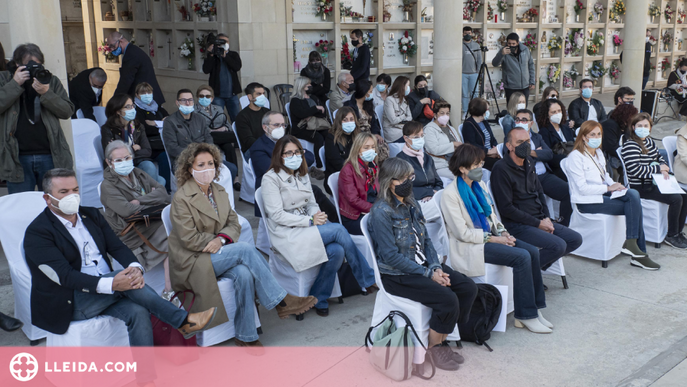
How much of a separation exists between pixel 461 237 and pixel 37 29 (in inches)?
145

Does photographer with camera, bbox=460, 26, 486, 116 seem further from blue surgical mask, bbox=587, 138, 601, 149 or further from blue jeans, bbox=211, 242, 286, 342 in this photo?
blue jeans, bbox=211, 242, 286, 342

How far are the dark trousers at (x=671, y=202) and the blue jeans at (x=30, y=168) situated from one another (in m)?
4.96

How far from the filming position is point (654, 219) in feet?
19.1

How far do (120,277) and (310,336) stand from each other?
1260mm

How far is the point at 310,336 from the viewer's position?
400 centimetres

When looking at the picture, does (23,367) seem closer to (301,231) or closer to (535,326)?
(301,231)

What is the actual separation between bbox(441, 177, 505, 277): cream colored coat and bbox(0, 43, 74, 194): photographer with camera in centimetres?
276

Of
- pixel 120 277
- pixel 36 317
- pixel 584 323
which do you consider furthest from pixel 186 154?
pixel 584 323

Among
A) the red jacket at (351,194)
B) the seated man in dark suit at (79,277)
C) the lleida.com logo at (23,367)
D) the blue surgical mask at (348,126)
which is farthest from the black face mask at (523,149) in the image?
the lleida.com logo at (23,367)

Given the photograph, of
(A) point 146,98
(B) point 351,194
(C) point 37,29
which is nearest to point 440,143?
(B) point 351,194

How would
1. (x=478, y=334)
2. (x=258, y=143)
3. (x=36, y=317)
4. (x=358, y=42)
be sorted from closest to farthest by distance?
1. (x=36, y=317)
2. (x=478, y=334)
3. (x=258, y=143)
4. (x=358, y=42)

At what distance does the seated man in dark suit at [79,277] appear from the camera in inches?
126

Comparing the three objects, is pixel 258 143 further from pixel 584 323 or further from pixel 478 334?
pixel 584 323

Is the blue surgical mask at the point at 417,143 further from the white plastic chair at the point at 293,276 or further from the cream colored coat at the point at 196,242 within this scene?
the cream colored coat at the point at 196,242
